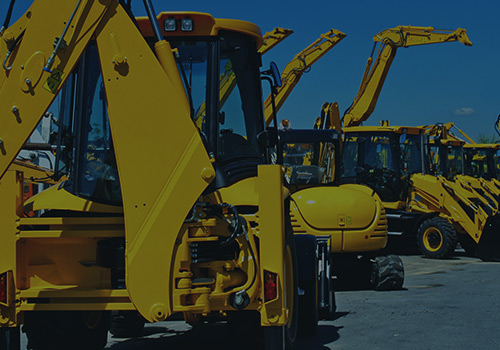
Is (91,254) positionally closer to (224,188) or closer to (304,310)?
(224,188)

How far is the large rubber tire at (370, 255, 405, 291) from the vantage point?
1229 cm

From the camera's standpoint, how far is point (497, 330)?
8.86 meters

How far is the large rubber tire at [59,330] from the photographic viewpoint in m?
6.51

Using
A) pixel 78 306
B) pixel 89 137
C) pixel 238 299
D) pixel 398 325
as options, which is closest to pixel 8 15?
→ pixel 89 137

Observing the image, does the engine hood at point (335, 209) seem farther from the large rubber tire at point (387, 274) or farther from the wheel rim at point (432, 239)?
the wheel rim at point (432, 239)

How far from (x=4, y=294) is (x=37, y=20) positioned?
2.02m

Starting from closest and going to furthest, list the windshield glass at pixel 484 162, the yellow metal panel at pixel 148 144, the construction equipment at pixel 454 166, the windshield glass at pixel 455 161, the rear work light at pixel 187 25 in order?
the yellow metal panel at pixel 148 144 < the rear work light at pixel 187 25 < the construction equipment at pixel 454 166 < the windshield glass at pixel 455 161 < the windshield glass at pixel 484 162

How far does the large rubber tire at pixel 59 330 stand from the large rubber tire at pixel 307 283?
1990 mm

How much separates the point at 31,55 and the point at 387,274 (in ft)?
26.7

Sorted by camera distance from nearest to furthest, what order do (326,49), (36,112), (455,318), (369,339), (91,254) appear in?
(36,112), (91,254), (369,339), (455,318), (326,49)

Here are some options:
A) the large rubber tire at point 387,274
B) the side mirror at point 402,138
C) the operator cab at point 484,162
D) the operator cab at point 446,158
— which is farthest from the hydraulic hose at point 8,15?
the operator cab at point 484,162

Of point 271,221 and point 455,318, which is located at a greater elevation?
point 271,221

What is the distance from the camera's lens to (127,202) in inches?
218

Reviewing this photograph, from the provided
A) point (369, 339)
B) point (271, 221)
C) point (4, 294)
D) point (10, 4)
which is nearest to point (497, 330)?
point (369, 339)
